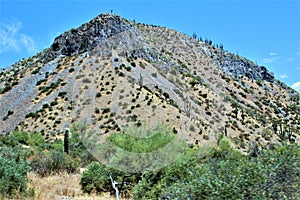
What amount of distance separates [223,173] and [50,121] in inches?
1370

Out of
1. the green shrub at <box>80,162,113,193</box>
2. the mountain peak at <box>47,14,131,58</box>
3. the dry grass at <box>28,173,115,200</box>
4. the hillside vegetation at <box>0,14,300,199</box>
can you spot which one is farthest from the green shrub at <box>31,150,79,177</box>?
the mountain peak at <box>47,14,131,58</box>

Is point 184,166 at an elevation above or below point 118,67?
below

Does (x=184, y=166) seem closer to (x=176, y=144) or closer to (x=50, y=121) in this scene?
(x=176, y=144)

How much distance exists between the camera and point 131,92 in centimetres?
2881

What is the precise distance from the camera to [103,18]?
58.1 meters

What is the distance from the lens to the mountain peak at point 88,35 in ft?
178

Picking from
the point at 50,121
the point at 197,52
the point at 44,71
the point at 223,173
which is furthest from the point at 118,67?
the point at 197,52

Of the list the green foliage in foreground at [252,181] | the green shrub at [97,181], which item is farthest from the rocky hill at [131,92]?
the green foliage in foreground at [252,181]

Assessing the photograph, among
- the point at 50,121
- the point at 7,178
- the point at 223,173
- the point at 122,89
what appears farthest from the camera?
the point at 50,121

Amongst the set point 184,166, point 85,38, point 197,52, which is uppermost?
point 197,52

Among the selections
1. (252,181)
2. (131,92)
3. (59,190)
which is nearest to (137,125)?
(59,190)

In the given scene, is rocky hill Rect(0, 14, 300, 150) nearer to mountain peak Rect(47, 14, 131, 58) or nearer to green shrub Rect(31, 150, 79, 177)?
mountain peak Rect(47, 14, 131, 58)

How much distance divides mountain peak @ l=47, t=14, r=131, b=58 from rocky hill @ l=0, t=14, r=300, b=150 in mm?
157

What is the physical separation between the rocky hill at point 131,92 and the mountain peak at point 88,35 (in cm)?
16
